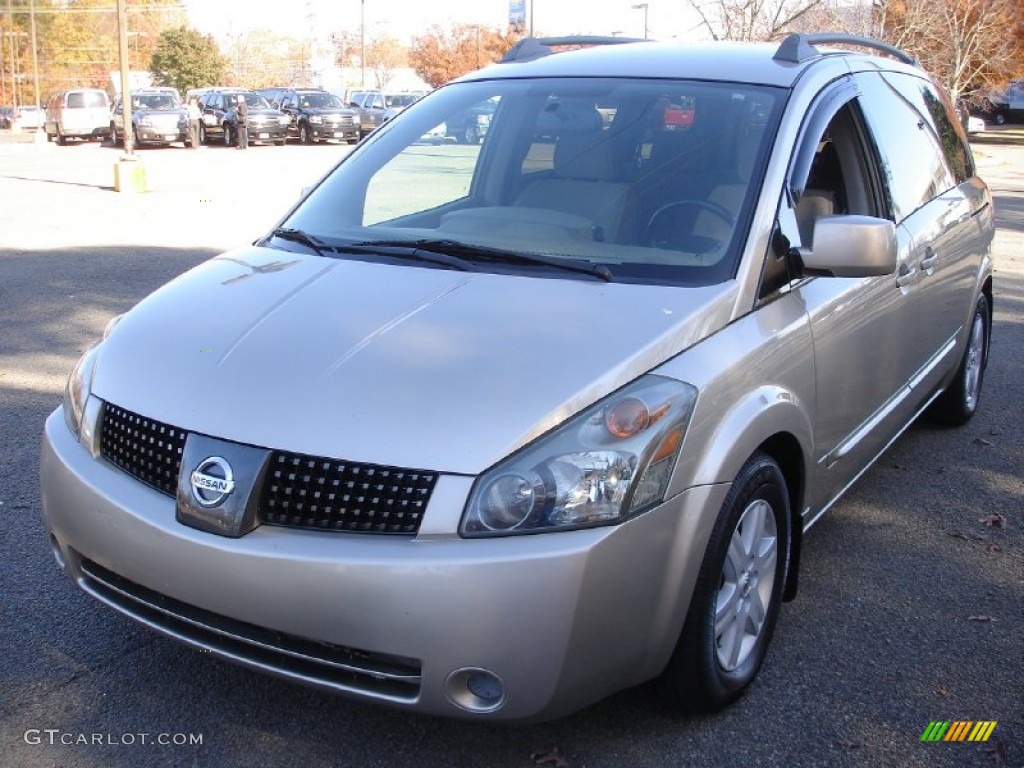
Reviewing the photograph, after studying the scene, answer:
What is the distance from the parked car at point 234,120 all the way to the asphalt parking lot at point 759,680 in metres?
32.8

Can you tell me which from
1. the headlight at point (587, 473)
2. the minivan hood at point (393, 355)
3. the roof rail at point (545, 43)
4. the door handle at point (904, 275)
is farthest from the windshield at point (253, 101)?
the headlight at point (587, 473)

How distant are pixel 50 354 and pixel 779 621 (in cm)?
521

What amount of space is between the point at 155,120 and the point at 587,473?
36364mm

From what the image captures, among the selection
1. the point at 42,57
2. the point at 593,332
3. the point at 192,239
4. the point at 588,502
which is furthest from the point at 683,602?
the point at 42,57

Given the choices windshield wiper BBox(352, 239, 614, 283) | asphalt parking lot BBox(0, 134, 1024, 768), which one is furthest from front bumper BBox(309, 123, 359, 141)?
windshield wiper BBox(352, 239, 614, 283)

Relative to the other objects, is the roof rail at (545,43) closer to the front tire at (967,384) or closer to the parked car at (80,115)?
the front tire at (967,384)

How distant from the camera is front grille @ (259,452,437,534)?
259cm

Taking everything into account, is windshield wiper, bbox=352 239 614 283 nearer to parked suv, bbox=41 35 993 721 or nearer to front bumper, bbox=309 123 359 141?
parked suv, bbox=41 35 993 721

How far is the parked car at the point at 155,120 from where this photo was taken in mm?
36000

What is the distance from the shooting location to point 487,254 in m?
3.53

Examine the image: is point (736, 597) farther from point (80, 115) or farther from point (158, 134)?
point (80, 115)

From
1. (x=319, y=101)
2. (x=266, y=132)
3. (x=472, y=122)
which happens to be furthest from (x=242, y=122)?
(x=472, y=122)

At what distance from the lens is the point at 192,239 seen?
13047mm

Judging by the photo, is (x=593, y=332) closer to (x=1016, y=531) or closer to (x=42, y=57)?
(x=1016, y=531)
